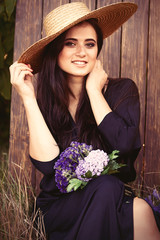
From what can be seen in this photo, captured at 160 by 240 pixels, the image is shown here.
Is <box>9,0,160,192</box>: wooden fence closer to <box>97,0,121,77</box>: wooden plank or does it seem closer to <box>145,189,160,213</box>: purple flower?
<box>97,0,121,77</box>: wooden plank

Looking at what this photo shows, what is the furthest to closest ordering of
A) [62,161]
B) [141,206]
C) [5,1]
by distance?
[5,1] < [62,161] < [141,206]

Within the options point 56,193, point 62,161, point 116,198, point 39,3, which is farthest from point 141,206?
point 39,3

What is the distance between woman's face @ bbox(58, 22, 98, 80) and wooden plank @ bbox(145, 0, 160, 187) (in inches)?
29.9

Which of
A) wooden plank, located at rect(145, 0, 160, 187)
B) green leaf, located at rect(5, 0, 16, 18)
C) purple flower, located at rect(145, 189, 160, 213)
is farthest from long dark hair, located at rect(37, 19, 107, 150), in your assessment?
green leaf, located at rect(5, 0, 16, 18)

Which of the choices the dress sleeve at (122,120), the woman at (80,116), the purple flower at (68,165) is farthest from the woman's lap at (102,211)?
the dress sleeve at (122,120)

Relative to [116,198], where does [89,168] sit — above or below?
above

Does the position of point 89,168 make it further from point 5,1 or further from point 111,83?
point 5,1

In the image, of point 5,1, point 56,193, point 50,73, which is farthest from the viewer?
point 5,1

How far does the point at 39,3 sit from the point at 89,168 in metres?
1.67

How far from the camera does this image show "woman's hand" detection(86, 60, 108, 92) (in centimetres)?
206

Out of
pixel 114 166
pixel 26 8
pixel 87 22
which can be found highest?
pixel 26 8

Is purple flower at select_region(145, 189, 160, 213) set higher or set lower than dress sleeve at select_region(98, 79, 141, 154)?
lower

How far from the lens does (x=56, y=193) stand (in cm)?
199

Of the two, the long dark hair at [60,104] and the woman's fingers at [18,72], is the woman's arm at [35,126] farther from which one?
the long dark hair at [60,104]
